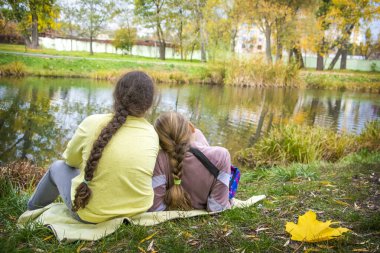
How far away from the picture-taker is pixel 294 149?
480 centimetres

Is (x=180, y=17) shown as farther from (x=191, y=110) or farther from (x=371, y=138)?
(x=371, y=138)

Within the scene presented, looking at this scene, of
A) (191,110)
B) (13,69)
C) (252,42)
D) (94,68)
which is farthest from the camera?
(252,42)

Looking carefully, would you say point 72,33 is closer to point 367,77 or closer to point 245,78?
point 245,78

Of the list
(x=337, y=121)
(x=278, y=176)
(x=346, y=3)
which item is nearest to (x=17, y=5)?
(x=278, y=176)

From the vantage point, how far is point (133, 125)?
1.89 metres

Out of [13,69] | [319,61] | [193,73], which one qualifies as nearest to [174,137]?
[13,69]

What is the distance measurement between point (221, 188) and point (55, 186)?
0.96 metres

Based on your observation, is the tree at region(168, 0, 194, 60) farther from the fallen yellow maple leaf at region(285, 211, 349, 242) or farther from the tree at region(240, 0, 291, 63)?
the fallen yellow maple leaf at region(285, 211, 349, 242)

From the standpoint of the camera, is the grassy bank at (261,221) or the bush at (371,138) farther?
the bush at (371,138)

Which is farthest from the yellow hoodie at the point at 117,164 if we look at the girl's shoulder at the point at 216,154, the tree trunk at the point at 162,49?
the tree trunk at the point at 162,49

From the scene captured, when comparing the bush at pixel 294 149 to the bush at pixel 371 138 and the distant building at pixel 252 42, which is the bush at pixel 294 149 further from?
the distant building at pixel 252 42

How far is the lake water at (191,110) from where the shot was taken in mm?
5379

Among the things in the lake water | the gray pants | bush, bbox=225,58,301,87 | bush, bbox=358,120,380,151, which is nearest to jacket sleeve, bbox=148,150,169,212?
the gray pants

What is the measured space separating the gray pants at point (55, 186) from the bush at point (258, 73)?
482 inches
